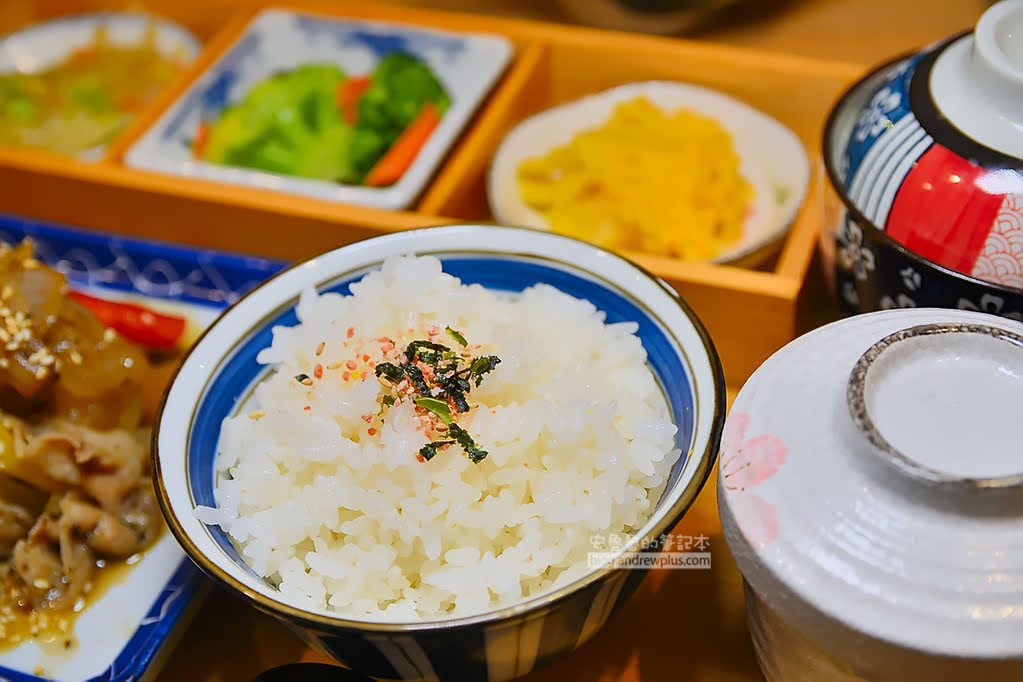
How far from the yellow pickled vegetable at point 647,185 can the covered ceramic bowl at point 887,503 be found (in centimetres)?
99

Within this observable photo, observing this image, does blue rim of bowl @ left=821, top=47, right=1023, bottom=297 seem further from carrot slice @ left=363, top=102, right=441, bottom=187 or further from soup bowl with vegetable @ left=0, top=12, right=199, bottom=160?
soup bowl with vegetable @ left=0, top=12, right=199, bottom=160

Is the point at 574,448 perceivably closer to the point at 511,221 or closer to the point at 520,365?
the point at 520,365

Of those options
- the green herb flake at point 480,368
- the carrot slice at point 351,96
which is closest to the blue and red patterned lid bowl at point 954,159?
the green herb flake at point 480,368

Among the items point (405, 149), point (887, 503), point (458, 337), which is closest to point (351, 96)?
point (405, 149)

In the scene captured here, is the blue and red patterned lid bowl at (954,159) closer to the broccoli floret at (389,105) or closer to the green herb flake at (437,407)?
the green herb flake at (437,407)

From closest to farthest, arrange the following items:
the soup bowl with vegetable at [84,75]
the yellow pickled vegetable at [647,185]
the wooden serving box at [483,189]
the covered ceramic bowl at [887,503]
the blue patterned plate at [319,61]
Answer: the covered ceramic bowl at [887,503] → the wooden serving box at [483,189] → the yellow pickled vegetable at [647,185] → the blue patterned plate at [319,61] → the soup bowl with vegetable at [84,75]

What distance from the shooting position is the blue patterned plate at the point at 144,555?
1.52 metres

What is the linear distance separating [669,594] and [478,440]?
1.53ft

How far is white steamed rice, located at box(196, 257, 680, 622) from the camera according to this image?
1.34 m

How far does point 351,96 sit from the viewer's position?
289cm

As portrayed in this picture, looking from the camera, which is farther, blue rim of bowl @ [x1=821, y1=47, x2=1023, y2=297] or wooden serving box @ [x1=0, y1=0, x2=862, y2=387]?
wooden serving box @ [x1=0, y1=0, x2=862, y2=387]

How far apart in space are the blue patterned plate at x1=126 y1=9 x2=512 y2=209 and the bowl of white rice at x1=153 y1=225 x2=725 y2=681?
0.73m

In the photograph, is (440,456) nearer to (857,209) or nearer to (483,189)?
(857,209)

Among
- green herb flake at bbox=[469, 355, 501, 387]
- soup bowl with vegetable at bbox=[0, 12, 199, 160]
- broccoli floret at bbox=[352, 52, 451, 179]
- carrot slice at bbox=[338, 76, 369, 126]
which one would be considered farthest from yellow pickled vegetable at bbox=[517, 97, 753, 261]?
soup bowl with vegetable at bbox=[0, 12, 199, 160]
